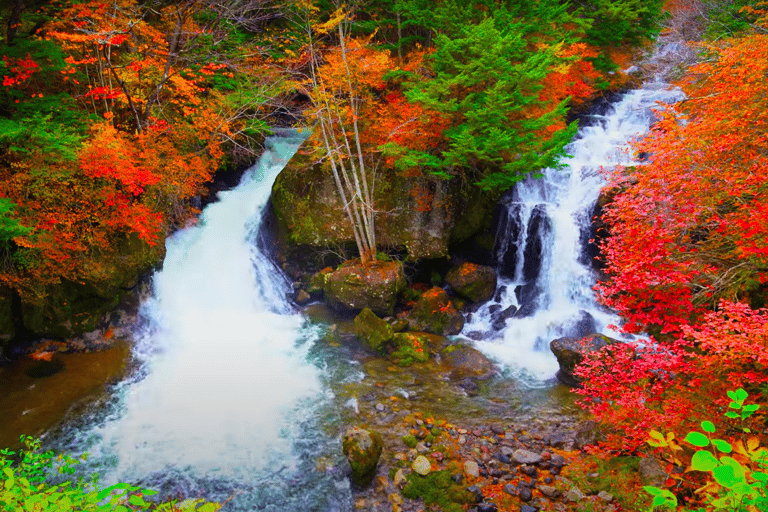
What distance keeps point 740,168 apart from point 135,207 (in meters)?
12.4

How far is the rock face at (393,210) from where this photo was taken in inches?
524

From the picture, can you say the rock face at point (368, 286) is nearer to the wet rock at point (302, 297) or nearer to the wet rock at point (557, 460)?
the wet rock at point (302, 297)

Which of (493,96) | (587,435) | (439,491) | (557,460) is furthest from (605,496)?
(493,96)

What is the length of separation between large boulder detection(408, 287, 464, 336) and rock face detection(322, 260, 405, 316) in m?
0.81

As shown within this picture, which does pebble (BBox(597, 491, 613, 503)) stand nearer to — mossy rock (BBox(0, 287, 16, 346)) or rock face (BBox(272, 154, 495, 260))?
rock face (BBox(272, 154, 495, 260))

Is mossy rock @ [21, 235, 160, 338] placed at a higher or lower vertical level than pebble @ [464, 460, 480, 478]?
higher

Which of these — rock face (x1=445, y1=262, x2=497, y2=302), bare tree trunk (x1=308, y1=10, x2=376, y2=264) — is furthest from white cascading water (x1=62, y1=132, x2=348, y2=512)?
rock face (x1=445, y1=262, x2=497, y2=302)

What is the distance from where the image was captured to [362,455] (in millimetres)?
6484

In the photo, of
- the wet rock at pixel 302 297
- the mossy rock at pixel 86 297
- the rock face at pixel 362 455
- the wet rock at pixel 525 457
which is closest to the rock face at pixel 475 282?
the wet rock at pixel 302 297

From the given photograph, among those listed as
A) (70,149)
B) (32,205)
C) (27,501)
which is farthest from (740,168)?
(32,205)

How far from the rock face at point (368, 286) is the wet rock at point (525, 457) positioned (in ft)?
20.0

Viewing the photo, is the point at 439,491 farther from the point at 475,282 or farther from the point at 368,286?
the point at 475,282

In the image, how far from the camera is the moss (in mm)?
6018

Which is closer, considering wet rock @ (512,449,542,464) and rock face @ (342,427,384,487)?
rock face @ (342,427,384,487)
